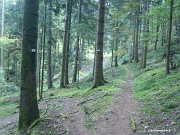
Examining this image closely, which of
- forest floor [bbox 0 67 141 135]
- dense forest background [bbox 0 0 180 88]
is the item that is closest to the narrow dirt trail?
forest floor [bbox 0 67 141 135]

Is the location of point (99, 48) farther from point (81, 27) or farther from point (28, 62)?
point (28, 62)

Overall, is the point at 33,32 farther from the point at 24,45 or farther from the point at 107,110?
the point at 107,110

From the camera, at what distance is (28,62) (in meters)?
5.92

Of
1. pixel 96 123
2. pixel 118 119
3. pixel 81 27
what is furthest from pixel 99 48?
pixel 96 123

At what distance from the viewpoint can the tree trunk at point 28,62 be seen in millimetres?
5922

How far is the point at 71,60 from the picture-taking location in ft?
101

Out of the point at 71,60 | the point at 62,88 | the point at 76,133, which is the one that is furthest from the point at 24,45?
the point at 71,60

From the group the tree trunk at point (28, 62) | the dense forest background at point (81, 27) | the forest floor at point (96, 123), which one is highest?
the dense forest background at point (81, 27)

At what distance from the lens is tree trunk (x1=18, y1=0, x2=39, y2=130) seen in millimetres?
5922

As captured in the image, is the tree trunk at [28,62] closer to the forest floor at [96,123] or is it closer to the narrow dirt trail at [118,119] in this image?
the forest floor at [96,123]

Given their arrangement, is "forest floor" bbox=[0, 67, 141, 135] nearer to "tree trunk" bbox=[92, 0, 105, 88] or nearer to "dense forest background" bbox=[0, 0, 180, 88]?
"tree trunk" bbox=[92, 0, 105, 88]

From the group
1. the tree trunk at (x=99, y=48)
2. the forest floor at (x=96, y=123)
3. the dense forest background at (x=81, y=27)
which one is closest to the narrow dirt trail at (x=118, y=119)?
the forest floor at (x=96, y=123)

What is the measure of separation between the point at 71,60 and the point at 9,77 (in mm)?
10631

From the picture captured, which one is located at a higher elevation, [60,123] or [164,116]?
[164,116]
